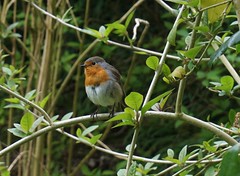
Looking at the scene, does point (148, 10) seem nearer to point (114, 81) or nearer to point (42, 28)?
point (42, 28)

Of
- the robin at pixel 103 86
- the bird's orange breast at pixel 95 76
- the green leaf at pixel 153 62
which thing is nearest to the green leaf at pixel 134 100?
the green leaf at pixel 153 62

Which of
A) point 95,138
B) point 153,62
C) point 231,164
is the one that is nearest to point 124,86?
point 95,138

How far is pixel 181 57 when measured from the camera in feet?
4.76

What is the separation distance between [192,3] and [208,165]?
26.0 inches

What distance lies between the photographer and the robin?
2.54 metres

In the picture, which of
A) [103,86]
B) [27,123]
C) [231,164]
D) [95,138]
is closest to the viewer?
[231,164]

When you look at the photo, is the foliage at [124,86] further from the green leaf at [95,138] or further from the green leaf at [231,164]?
the green leaf at [231,164]

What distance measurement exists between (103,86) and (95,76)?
0.10 meters

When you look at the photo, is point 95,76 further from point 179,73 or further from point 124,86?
point 179,73

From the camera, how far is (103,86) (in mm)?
2590

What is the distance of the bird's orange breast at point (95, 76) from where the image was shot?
263 centimetres

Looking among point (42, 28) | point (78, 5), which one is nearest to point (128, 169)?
point (42, 28)

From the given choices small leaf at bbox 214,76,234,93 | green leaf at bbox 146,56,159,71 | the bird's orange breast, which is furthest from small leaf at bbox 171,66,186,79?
the bird's orange breast

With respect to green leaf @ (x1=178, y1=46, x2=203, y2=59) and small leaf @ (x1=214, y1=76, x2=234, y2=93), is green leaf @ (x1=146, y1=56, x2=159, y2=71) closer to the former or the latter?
green leaf @ (x1=178, y1=46, x2=203, y2=59)
